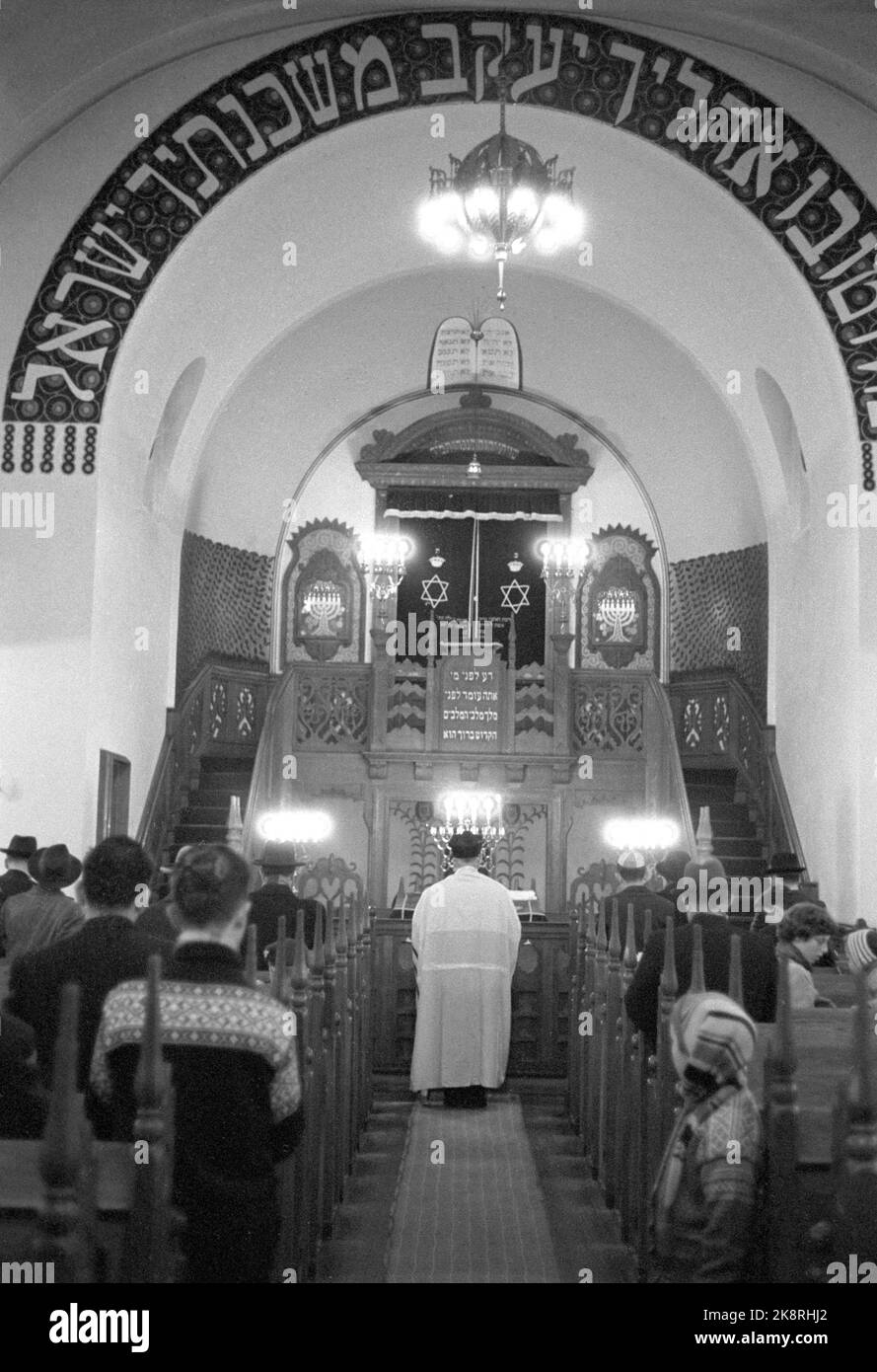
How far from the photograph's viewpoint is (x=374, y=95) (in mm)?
12078

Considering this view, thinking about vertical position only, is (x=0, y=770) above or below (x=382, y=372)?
below

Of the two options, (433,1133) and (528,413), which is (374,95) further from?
(433,1133)

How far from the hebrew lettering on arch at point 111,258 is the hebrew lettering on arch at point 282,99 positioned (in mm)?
1439

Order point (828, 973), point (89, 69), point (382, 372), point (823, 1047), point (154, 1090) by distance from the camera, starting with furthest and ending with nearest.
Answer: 1. point (382, 372)
2. point (89, 69)
3. point (828, 973)
4. point (823, 1047)
5. point (154, 1090)

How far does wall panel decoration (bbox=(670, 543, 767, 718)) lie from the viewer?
52.3 feet

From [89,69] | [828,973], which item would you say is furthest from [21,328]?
[828,973]

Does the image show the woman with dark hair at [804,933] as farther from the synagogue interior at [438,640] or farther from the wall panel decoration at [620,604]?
the wall panel decoration at [620,604]

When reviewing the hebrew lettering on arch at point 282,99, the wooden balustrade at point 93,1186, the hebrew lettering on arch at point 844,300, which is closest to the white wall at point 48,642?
the hebrew lettering on arch at point 282,99

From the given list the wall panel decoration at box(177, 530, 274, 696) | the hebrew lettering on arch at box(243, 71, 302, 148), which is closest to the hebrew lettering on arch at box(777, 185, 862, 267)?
the hebrew lettering on arch at box(243, 71, 302, 148)

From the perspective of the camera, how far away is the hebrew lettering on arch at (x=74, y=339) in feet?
39.8

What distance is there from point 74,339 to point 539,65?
434 cm

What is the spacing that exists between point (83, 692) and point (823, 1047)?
8.50m

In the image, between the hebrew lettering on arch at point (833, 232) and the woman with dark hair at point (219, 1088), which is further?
the hebrew lettering on arch at point (833, 232)
